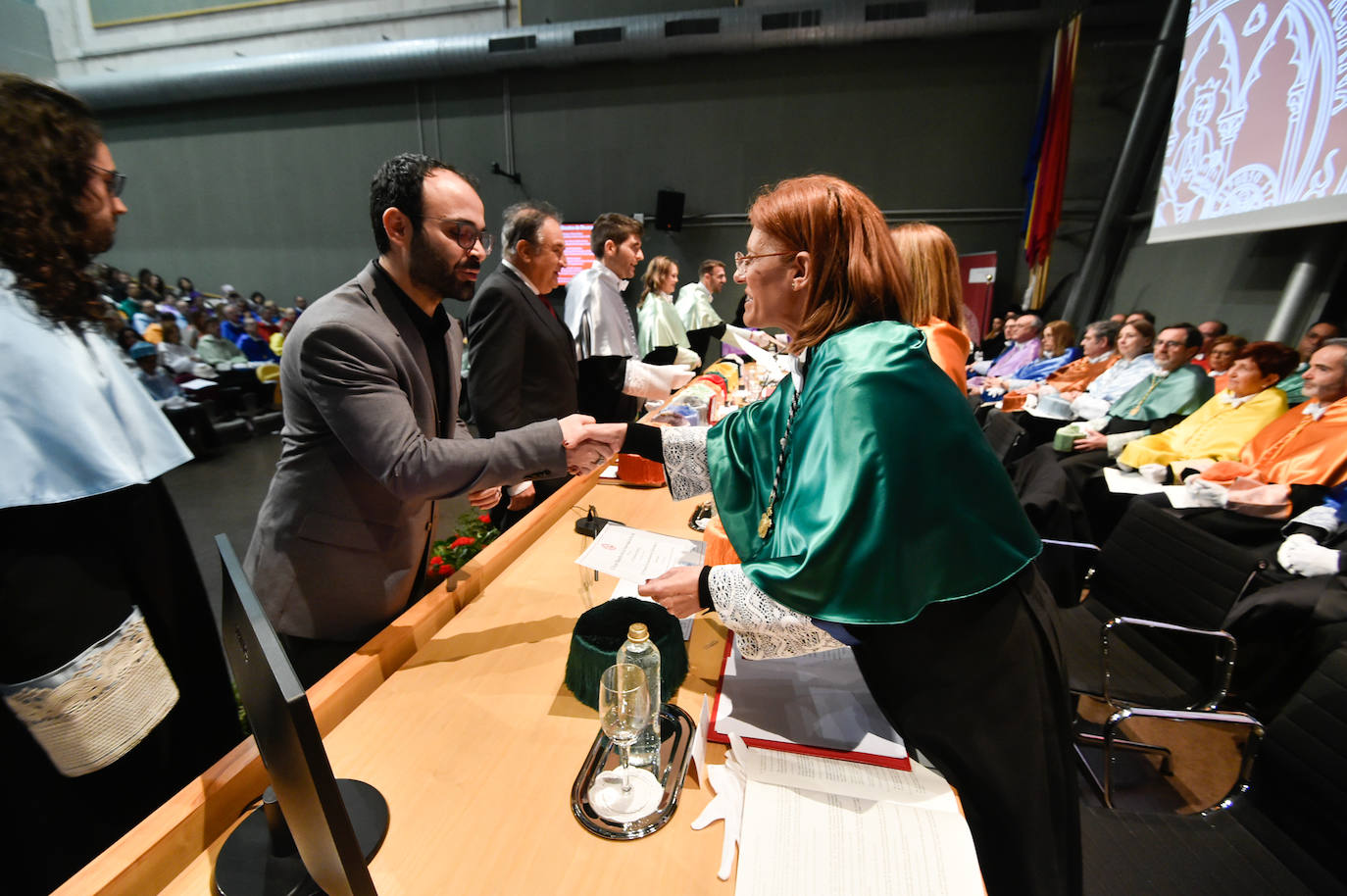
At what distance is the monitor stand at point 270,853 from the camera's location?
0.83 metres

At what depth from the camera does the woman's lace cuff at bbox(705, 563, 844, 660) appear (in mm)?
1123

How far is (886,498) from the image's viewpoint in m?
1.04

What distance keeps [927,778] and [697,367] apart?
449 cm

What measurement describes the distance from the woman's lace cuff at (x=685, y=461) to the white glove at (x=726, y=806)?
78 cm

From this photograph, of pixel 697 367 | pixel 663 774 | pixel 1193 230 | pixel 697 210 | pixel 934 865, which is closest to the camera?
pixel 934 865

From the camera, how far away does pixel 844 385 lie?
1074 mm

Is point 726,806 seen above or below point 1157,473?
above

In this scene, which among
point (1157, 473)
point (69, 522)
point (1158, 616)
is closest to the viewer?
point (69, 522)

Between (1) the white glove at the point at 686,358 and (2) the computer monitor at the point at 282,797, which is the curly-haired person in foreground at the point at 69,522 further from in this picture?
(1) the white glove at the point at 686,358

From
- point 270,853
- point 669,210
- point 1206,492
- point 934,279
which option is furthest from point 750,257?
point 669,210

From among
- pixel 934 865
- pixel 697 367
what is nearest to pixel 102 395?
pixel 934 865

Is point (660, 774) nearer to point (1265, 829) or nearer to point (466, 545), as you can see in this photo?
point (1265, 829)

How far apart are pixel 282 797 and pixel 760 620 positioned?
2.50 feet

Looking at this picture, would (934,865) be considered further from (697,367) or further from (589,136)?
(589,136)
